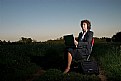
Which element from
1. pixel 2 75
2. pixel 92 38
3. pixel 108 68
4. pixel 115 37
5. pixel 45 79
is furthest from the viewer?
pixel 115 37

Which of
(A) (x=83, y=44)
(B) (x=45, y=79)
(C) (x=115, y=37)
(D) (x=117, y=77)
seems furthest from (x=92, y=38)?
(C) (x=115, y=37)

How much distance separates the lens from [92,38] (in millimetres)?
9117

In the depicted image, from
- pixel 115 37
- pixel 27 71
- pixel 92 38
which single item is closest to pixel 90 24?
pixel 92 38

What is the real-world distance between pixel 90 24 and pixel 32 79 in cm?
298

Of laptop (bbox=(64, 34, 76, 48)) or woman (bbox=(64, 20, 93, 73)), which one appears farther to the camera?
woman (bbox=(64, 20, 93, 73))

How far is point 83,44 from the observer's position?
29.2 feet

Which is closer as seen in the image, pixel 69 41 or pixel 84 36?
pixel 69 41

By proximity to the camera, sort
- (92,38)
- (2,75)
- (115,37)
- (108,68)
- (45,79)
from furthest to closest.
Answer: (115,37) < (108,68) < (92,38) < (2,75) < (45,79)

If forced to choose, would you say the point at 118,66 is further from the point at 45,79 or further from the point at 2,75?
the point at 2,75

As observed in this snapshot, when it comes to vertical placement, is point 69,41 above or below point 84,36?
below

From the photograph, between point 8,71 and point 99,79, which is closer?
point 99,79

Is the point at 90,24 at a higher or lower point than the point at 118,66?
higher

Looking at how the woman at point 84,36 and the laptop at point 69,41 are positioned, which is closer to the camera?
the laptop at point 69,41

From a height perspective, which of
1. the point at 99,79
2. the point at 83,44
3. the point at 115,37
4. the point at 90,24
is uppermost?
the point at 115,37
